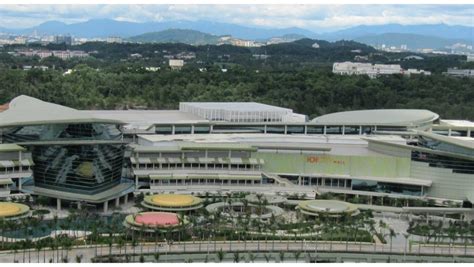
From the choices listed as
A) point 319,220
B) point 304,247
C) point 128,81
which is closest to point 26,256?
point 304,247

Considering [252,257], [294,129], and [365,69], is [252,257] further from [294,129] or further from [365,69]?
[365,69]

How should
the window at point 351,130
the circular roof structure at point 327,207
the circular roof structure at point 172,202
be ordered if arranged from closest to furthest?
the circular roof structure at point 327,207 < the circular roof structure at point 172,202 < the window at point 351,130

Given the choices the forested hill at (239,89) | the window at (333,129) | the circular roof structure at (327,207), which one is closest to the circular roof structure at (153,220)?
the circular roof structure at (327,207)

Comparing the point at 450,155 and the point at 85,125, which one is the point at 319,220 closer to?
the point at 450,155

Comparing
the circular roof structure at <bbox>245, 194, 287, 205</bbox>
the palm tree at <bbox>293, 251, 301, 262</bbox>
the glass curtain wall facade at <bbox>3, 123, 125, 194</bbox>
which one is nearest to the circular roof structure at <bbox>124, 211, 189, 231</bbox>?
the glass curtain wall facade at <bbox>3, 123, 125, 194</bbox>

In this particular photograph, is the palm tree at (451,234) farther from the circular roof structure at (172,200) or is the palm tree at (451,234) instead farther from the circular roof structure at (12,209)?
the circular roof structure at (12,209)

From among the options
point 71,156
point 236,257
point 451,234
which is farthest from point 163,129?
point 451,234
